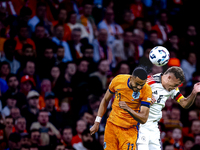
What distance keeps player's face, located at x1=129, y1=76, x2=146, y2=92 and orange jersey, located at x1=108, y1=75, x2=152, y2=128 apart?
9 centimetres

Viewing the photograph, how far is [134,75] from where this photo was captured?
4395mm

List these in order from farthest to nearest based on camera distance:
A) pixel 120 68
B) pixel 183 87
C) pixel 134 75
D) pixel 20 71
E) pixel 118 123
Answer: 1. pixel 183 87
2. pixel 120 68
3. pixel 20 71
4. pixel 118 123
5. pixel 134 75

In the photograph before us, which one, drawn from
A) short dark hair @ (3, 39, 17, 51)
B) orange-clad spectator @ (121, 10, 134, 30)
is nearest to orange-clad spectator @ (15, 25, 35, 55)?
short dark hair @ (3, 39, 17, 51)

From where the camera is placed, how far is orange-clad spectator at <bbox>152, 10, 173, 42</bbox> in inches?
387

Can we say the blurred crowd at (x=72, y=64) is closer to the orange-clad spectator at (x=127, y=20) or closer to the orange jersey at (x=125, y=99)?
the orange-clad spectator at (x=127, y=20)

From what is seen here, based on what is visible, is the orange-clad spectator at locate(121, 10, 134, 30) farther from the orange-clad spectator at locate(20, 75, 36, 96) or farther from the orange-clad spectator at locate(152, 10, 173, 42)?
the orange-clad spectator at locate(20, 75, 36, 96)

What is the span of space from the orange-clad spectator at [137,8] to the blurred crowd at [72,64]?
1.2 inches

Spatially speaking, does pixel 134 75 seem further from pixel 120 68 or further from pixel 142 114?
pixel 120 68

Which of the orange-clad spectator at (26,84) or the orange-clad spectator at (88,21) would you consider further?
A: the orange-clad spectator at (88,21)

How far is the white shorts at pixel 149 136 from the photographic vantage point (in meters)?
5.06

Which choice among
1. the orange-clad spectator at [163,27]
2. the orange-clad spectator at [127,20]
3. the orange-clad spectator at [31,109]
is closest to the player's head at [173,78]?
the orange-clad spectator at [31,109]

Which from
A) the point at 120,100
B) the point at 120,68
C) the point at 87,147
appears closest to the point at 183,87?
the point at 120,68

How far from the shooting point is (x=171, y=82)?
506cm

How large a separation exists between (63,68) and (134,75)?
3.73 m
